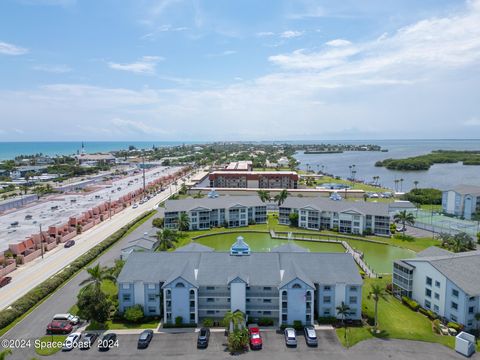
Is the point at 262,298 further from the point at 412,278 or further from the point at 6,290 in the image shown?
the point at 6,290

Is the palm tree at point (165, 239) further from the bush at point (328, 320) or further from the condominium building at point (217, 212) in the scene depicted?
the bush at point (328, 320)

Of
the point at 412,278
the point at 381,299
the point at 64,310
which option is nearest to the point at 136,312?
the point at 64,310

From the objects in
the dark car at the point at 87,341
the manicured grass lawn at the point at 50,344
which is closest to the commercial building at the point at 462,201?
the dark car at the point at 87,341

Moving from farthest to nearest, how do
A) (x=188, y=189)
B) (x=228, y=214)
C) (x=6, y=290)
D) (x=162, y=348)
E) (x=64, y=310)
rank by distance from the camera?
(x=188, y=189) < (x=228, y=214) < (x=6, y=290) < (x=64, y=310) < (x=162, y=348)

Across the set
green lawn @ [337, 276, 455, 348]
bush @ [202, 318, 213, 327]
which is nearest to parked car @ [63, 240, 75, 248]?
bush @ [202, 318, 213, 327]

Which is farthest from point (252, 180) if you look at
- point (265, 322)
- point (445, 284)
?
point (445, 284)

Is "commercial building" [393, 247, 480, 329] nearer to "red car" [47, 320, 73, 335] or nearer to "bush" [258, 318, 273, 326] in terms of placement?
"bush" [258, 318, 273, 326]

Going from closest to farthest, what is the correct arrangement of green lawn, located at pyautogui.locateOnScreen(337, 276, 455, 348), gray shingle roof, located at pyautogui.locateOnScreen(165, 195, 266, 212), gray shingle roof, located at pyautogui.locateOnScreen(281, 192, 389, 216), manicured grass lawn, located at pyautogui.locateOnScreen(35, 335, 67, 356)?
manicured grass lawn, located at pyautogui.locateOnScreen(35, 335, 67, 356) < green lawn, located at pyautogui.locateOnScreen(337, 276, 455, 348) < gray shingle roof, located at pyautogui.locateOnScreen(281, 192, 389, 216) < gray shingle roof, located at pyautogui.locateOnScreen(165, 195, 266, 212)
